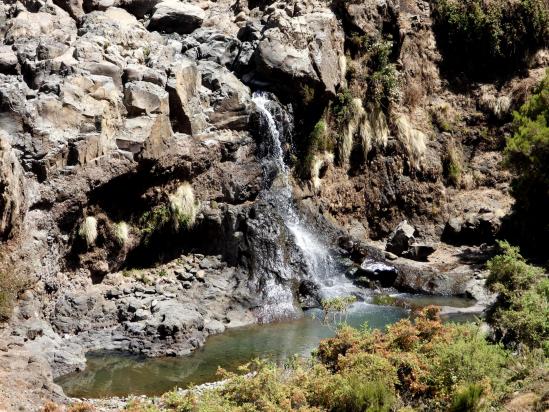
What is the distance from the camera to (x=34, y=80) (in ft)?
64.8

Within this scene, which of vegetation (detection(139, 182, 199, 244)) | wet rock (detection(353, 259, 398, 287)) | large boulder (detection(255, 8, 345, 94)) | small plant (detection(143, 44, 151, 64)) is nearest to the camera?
vegetation (detection(139, 182, 199, 244))

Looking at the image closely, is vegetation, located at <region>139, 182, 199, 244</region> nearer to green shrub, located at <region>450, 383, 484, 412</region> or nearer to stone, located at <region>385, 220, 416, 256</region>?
stone, located at <region>385, 220, 416, 256</region>

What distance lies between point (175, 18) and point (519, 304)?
69.2 ft

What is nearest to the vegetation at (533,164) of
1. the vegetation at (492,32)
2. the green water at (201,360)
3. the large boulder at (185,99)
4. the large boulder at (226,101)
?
the green water at (201,360)

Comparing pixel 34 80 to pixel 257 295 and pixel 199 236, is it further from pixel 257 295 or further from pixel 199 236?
pixel 257 295

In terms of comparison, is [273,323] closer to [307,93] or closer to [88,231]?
[88,231]

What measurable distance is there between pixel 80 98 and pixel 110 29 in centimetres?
473

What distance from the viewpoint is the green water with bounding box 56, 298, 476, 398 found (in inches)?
566

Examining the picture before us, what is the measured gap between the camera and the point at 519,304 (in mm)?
11844

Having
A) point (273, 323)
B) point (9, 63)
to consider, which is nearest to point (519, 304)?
point (273, 323)

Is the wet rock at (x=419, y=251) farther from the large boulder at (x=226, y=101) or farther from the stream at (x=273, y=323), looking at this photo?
the large boulder at (x=226, y=101)

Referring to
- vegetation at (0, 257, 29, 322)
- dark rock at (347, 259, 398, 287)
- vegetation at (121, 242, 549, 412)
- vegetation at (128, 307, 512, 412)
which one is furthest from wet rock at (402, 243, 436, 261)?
vegetation at (0, 257, 29, 322)

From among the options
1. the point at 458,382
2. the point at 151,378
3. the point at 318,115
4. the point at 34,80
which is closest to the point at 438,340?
the point at 458,382

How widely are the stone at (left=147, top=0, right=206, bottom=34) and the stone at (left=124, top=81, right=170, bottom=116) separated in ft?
24.0
